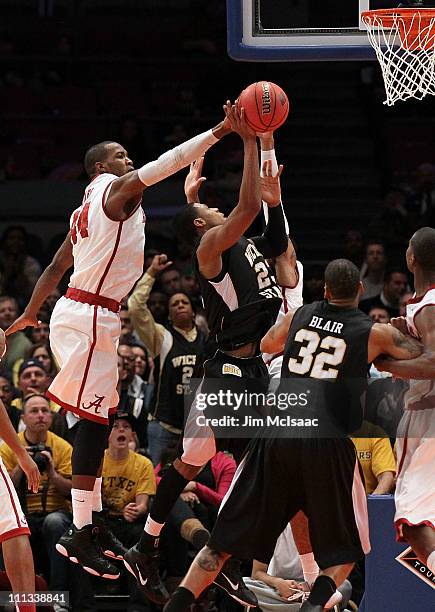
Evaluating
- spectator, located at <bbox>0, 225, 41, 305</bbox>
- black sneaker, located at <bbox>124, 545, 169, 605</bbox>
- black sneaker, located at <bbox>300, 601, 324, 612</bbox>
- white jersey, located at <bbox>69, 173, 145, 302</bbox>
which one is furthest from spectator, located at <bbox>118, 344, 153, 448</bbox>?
black sneaker, located at <bbox>300, 601, 324, 612</bbox>

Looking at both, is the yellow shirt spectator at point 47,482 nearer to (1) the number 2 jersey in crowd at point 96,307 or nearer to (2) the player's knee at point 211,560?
(1) the number 2 jersey in crowd at point 96,307

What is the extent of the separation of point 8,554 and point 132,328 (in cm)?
464

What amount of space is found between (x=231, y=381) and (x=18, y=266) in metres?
6.34

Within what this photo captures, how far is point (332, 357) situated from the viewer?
6301mm

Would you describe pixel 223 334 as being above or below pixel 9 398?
A: above

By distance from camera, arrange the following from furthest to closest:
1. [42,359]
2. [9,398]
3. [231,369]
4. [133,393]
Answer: [42,359] < [133,393] < [9,398] < [231,369]

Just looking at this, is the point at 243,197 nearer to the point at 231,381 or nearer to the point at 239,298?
the point at 239,298

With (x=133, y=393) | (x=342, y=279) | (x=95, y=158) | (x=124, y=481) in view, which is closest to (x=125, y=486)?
(x=124, y=481)

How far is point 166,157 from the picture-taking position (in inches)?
260

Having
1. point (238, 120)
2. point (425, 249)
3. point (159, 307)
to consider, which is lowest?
point (159, 307)

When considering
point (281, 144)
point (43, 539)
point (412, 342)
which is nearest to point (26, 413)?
point (43, 539)

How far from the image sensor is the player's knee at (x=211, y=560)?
6.32 meters

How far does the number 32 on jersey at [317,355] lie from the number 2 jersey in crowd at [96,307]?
1148mm

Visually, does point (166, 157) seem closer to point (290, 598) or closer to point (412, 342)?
point (412, 342)
